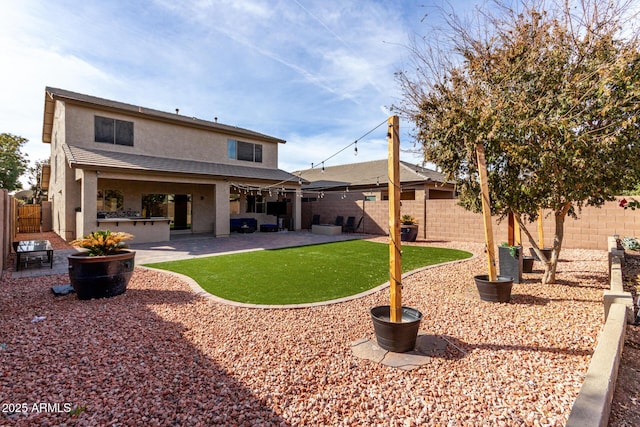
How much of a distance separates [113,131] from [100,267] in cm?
1164

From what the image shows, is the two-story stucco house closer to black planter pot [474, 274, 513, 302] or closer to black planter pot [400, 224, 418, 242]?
black planter pot [400, 224, 418, 242]

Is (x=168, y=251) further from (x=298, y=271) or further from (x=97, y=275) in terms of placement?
(x=97, y=275)

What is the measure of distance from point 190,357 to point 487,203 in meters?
4.66

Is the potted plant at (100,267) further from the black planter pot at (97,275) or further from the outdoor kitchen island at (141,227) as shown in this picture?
the outdoor kitchen island at (141,227)

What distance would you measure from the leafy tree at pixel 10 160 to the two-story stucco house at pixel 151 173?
8.90m

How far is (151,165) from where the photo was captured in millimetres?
13555

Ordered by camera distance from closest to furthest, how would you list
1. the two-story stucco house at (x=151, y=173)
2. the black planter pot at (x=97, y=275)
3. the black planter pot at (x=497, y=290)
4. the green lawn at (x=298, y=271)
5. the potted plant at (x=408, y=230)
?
1. the black planter pot at (x=497, y=290)
2. the black planter pot at (x=97, y=275)
3. the green lawn at (x=298, y=271)
4. the two-story stucco house at (x=151, y=173)
5. the potted plant at (x=408, y=230)

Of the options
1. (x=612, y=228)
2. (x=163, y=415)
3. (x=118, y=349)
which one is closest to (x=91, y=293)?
(x=118, y=349)

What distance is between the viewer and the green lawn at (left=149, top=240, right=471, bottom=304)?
19.0 feet

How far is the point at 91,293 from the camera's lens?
5.25m

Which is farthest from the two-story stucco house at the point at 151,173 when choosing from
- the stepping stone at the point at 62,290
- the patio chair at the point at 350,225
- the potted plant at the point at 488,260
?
the potted plant at the point at 488,260

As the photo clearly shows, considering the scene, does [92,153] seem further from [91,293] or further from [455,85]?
[455,85]

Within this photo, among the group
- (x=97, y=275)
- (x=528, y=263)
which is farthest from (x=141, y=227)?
(x=528, y=263)

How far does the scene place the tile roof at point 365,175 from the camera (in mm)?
19703
